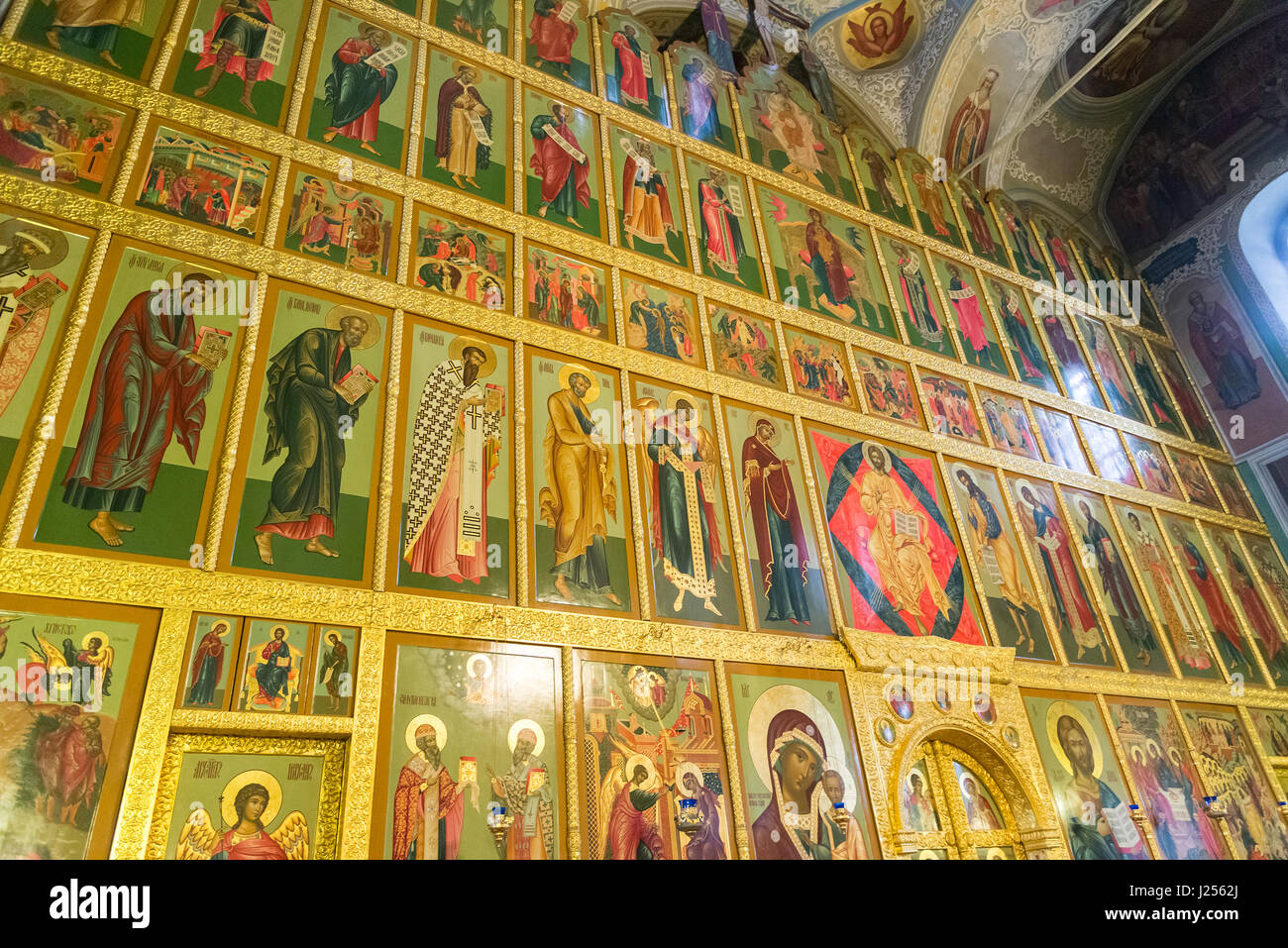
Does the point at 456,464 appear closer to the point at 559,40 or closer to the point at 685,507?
the point at 685,507

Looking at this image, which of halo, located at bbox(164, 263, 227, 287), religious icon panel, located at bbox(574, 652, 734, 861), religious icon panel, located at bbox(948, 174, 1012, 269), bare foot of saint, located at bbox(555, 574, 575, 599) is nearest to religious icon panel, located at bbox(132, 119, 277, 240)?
halo, located at bbox(164, 263, 227, 287)

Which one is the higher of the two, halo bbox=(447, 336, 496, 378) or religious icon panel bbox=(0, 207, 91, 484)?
halo bbox=(447, 336, 496, 378)

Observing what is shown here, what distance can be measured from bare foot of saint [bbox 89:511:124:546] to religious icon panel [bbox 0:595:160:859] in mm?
442

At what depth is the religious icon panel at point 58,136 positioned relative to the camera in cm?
646

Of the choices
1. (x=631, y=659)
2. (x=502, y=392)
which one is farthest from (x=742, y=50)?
(x=631, y=659)

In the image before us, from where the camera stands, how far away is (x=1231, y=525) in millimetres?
13922

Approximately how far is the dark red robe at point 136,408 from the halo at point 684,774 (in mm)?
4319

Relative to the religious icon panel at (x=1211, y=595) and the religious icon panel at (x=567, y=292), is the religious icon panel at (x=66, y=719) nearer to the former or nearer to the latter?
the religious icon panel at (x=567, y=292)

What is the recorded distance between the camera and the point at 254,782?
17.5 ft

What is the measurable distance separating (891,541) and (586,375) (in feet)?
13.0

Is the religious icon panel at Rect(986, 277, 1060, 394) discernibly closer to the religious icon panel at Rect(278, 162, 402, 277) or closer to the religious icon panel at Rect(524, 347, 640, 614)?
the religious icon panel at Rect(524, 347, 640, 614)

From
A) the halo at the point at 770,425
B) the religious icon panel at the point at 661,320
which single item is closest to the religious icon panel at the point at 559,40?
the religious icon panel at the point at 661,320

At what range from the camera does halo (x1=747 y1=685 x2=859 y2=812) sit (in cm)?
721
